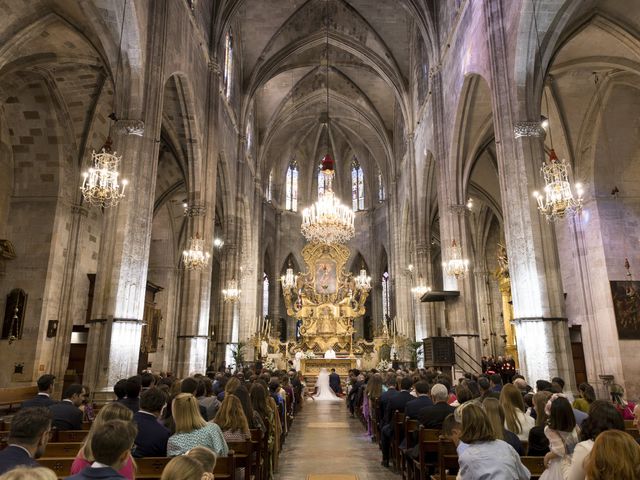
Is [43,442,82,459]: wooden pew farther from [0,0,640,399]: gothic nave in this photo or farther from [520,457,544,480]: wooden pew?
[0,0,640,399]: gothic nave

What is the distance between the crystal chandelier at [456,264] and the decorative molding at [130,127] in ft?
33.2

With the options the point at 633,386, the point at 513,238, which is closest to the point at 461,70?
Answer: the point at 513,238

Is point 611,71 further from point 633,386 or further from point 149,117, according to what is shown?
point 149,117

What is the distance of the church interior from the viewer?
34.8 feet

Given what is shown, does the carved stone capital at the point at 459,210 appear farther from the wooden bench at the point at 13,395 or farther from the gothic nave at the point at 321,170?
the wooden bench at the point at 13,395

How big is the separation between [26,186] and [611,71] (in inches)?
799

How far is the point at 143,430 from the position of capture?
3842mm

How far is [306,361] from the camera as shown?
22.2m

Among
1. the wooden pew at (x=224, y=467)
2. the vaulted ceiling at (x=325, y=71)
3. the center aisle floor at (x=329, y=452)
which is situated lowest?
the center aisle floor at (x=329, y=452)

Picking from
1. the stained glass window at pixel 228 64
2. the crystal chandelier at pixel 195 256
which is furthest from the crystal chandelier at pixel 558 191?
the stained glass window at pixel 228 64

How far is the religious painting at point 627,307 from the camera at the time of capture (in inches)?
602

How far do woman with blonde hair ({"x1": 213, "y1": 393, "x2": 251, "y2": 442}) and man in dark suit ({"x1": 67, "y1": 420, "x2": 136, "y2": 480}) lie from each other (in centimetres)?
250

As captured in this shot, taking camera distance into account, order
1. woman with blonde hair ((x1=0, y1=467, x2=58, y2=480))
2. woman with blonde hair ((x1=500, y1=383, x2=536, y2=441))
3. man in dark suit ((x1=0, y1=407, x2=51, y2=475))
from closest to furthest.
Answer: woman with blonde hair ((x1=0, y1=467, x2=58, y2=480)), man in dark suit ((x1=0, y1=407, x2=51, y2=475)), woman with blonde hair ((x1=500, y1=383, x2=536, y2=441))

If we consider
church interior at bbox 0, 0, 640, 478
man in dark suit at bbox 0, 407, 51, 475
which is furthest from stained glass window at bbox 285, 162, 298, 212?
man in dark suit at bbox 0, 407, 51, 475
